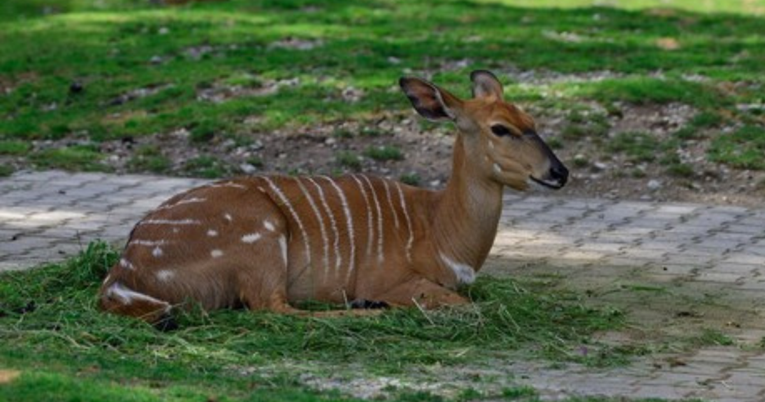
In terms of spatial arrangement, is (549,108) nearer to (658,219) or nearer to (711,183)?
(711,183)

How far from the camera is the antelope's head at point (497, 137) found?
8.23 m

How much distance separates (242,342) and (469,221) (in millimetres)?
1577

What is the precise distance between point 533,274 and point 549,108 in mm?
4447

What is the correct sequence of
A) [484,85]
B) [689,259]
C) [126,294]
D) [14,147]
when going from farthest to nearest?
[14,147]
[689,259]
[484,85]
[126,294]

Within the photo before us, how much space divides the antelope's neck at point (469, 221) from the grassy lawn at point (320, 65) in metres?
4.13

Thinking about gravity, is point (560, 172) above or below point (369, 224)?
above

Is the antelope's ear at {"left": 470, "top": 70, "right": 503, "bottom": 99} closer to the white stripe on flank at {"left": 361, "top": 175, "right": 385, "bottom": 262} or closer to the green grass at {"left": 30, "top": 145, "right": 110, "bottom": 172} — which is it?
the white stripe on flank at {"left": 361, "top": 175, "right": 385, "bottom": 262}

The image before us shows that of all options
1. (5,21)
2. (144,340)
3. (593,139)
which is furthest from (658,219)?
(5,21)

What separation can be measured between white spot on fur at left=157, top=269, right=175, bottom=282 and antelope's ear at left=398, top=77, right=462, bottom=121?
57.3 inches

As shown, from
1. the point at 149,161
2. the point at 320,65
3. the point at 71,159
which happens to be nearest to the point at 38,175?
the point at 71,159

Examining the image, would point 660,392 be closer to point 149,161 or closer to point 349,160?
point 349,160

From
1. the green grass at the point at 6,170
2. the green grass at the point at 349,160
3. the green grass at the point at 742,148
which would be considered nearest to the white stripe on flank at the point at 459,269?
the green grass at the point at 349,160

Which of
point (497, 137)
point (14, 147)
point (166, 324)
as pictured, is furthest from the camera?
point (14, 147)

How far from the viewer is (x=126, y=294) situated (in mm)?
7742
